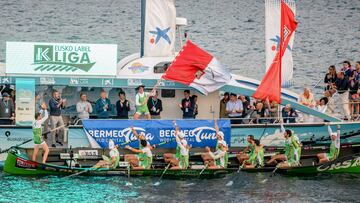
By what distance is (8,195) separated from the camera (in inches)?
2128

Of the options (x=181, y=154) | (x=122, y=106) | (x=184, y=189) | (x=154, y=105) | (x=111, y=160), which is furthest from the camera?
(x=154, y=105)

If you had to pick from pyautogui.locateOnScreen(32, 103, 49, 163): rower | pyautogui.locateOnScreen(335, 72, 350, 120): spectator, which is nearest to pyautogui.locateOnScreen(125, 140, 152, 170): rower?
pyautogui.locateOnScreen(32, 103, 49, 163): rower

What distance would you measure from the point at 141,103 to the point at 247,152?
5.22 meters

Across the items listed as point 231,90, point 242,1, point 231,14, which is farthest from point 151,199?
point 242,1

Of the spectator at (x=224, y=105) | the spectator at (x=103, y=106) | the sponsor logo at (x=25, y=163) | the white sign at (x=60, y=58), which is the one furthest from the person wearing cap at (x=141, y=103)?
the sponsor logo at (x=25, y=163)

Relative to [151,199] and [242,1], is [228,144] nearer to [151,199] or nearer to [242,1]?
[151,199]

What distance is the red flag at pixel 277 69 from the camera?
59.2 metres

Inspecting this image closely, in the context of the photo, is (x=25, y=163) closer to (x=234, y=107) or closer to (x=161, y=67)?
(x=161, y=67)

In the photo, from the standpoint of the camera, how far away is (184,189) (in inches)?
2206

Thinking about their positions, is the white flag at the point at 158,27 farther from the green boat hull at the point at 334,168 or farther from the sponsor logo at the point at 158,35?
the green boat hull at the point at 334,168

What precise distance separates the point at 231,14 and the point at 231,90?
246 ft

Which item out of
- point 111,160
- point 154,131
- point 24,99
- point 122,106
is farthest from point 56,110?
point 154,131

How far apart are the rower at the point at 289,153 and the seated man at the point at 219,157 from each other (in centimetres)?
225

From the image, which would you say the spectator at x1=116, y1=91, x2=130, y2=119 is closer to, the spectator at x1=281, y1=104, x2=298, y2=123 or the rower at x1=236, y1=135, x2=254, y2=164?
the rower at x1=236, y1=135, x2=254, y2=164
